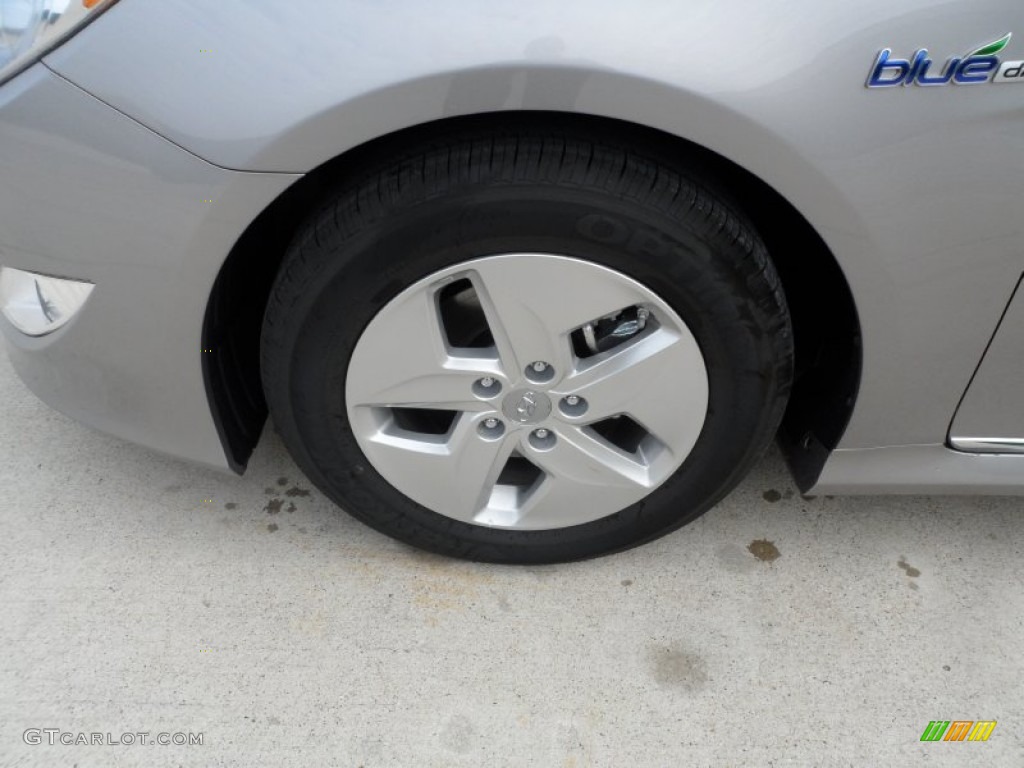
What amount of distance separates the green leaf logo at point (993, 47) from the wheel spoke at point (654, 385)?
1.82ft

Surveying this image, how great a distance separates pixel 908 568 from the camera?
1746mm

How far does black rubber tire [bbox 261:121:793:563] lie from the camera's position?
4.03 ft

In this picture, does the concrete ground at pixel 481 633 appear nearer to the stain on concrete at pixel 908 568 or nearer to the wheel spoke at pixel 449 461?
the stain on concrete at pixel 908 568

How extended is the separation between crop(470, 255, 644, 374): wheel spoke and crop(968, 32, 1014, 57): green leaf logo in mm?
557

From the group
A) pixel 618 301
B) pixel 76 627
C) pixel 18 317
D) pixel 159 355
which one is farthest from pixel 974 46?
pixel 76 627

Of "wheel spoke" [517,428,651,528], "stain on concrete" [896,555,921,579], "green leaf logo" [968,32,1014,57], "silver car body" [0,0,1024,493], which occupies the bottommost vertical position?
"stain on concrete" [896,555,921,579]

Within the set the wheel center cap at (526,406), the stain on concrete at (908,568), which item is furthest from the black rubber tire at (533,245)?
the stain on concrete at (908,568)

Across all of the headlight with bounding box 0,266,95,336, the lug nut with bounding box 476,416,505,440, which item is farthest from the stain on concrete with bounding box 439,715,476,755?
the headlight with bounding box 0,266,95,336

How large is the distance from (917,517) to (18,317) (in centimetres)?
189

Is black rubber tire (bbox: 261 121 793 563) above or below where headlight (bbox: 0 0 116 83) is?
below

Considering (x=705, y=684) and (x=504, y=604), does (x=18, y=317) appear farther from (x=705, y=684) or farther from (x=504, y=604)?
(x=705, y=684)

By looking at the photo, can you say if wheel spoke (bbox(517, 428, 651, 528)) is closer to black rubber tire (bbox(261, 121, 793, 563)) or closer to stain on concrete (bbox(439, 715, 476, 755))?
black rubber tire (bbox(261, 121, 793, 563))

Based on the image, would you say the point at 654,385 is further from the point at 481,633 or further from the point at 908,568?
the point at 908,568

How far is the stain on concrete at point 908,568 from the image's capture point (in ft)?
5.68
